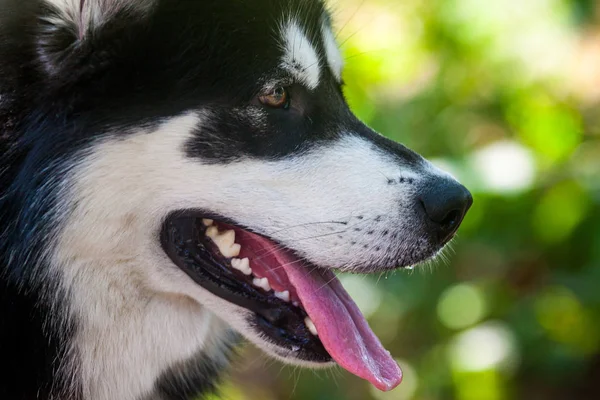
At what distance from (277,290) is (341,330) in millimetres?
217

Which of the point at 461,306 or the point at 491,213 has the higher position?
the point at 491,213

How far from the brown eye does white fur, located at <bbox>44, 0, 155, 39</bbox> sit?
394mm

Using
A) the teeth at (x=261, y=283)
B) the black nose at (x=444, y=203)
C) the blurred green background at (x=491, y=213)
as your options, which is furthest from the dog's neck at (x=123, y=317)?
the blurred green background at (x=491, y=213)

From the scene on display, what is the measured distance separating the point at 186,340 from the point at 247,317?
269mm

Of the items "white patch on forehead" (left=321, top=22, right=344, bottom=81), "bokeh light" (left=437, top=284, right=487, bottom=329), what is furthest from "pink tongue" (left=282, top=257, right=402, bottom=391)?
"bokeh light" (left=437, top=284, right=487, bottom=329)

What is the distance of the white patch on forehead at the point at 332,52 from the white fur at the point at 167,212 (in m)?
0.35

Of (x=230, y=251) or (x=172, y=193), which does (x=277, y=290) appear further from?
(x=172, y=193)

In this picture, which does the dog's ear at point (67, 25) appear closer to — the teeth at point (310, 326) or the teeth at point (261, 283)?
the teeth at point (261, 283)

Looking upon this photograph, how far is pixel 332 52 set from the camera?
2525 millimetres

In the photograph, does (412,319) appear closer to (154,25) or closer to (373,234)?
(373,234)

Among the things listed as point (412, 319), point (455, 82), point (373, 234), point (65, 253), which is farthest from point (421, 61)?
point (65, 253)

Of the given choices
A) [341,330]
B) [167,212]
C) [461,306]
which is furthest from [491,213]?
[167,212]

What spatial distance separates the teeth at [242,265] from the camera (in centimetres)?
225

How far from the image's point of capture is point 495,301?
13.3 ft
